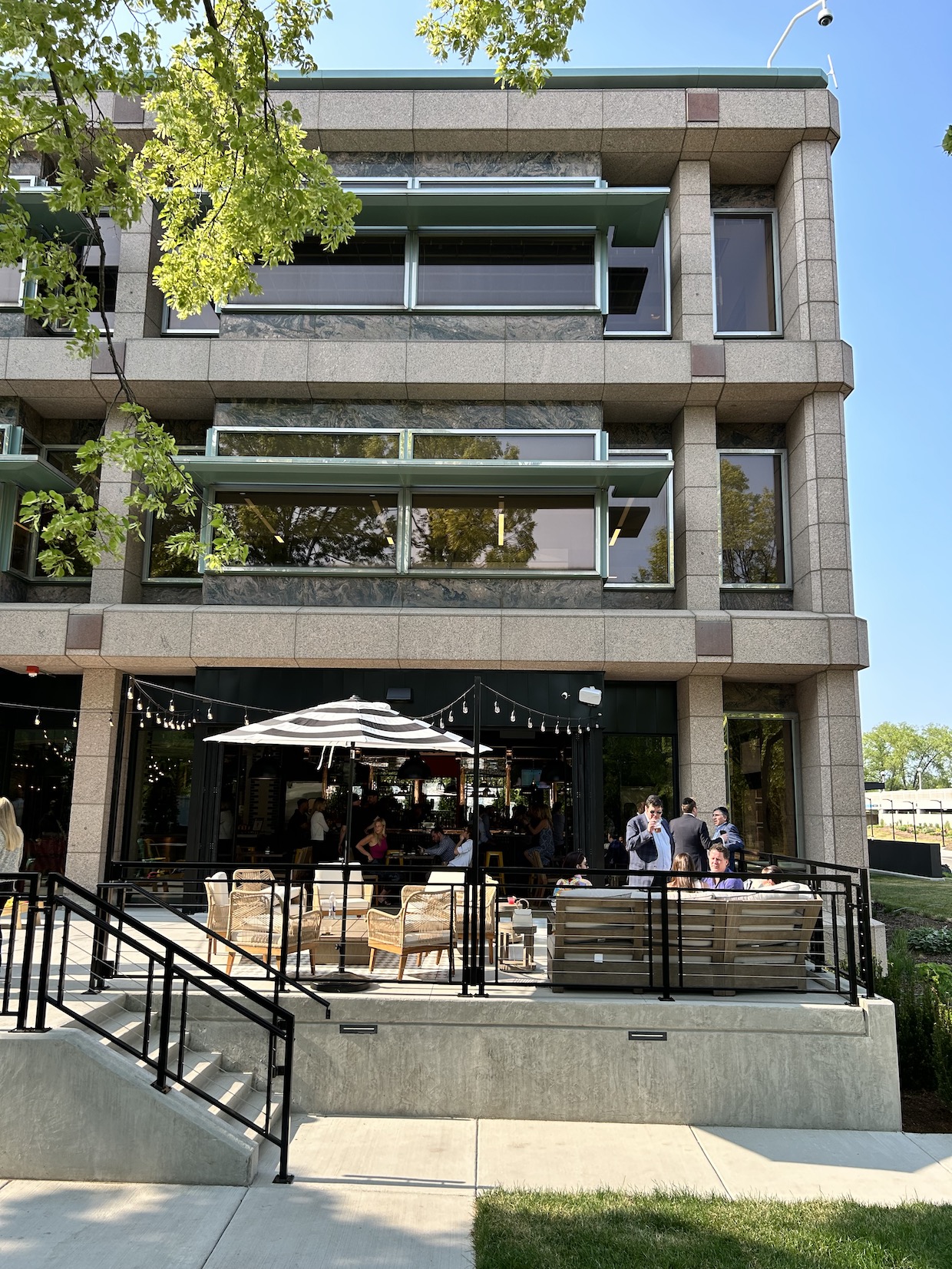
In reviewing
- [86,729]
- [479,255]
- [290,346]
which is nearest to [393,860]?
[86,729]

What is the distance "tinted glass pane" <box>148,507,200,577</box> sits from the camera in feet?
58.7

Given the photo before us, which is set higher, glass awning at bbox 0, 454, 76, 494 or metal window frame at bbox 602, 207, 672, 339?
metal window frame at bbox 602, 207, 672, 339

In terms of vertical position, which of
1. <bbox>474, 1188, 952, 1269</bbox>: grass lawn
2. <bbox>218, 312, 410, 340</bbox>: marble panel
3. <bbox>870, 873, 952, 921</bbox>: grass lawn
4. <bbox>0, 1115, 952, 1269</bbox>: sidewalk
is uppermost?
<bbox>218, 312, 410, 340</bbox>: marble panel

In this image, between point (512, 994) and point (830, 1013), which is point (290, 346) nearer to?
point (512, 994)

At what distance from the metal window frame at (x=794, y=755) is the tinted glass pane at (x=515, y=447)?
5.38 m

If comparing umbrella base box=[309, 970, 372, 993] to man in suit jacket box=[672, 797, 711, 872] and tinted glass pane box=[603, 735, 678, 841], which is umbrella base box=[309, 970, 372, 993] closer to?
man in suit jacket box=[672, 797, 711, 872]

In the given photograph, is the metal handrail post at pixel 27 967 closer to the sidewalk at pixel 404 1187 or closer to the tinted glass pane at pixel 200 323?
the sidewalk at pixel 404 1187

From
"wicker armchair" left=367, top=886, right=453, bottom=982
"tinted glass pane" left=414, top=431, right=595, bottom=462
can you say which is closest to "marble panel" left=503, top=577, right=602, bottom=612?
"tinted glass pane" left=414, top=431, right=595, bottom=462

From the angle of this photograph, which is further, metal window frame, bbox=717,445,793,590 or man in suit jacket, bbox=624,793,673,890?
metal window frame, bbox=717,445,793,590

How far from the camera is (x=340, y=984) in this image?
9.31 meters

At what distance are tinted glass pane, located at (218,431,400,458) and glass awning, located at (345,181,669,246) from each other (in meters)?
3.92

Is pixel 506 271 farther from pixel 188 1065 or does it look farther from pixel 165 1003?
pixel 165 1003

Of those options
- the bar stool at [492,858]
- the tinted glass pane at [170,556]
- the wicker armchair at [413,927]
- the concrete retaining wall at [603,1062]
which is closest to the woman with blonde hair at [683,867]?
the concrete retaining wall at [603,1062]

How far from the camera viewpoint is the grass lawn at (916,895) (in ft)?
72.9
